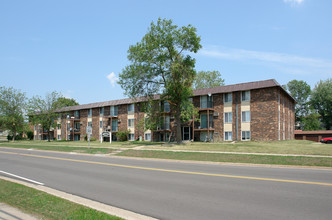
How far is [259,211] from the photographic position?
5.88 m

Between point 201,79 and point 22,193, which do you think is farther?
point 201,79

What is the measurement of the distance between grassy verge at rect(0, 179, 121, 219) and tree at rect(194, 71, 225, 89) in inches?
2434

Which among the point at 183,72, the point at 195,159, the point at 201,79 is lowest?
the point at 195,159

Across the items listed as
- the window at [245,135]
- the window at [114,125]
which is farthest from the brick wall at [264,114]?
the window at [114,125]

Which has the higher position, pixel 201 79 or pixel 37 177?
pixel 201 79

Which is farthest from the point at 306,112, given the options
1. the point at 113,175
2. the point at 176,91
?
the point at 113,175

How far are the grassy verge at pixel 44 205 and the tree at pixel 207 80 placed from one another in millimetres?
61822

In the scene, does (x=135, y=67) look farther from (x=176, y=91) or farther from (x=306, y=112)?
(x=306, y=112)

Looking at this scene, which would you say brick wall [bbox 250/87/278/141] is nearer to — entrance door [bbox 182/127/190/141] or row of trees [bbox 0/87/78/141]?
entrance door [bbox 182/127/190/141]

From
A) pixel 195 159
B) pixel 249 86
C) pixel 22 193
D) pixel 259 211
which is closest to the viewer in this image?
pixel 259 211

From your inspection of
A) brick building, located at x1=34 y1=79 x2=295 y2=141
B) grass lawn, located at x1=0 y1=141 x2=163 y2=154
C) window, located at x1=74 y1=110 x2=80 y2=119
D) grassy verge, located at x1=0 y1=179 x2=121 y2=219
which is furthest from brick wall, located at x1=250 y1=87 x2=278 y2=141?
window, located at x1=74 y1=110 x2=80 y2=119

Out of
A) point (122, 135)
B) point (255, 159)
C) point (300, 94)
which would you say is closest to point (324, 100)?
point (300, 94)

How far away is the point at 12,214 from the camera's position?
5.66m

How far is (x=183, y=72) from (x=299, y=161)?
16910mm
